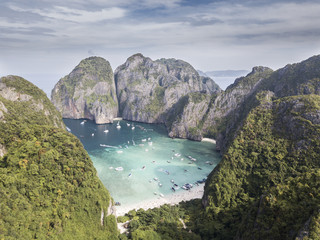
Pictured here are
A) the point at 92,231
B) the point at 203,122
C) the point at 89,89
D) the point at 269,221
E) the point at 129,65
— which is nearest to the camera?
the point at 269,221

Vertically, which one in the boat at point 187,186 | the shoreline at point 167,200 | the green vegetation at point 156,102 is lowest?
the shoreline at point 167,200

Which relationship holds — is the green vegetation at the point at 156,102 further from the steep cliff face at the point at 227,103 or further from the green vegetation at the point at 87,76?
the steep cliff face at the point at 227,103

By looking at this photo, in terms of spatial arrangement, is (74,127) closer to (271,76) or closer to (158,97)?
(158,97)

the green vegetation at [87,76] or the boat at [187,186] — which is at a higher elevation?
the green vegetation at [87,76]

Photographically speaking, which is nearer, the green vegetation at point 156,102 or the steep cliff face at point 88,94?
the steep cliff face at point 88,94

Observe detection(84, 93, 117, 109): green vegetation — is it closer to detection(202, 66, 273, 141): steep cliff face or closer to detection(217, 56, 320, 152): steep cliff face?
detection(202, 66, 273, 141): steep cliff face

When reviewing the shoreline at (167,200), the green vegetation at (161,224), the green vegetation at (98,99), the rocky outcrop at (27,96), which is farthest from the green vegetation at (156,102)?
the green vegetation at (161,224)

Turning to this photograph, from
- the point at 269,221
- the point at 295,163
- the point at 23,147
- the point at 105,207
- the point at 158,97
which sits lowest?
the point at 105,207

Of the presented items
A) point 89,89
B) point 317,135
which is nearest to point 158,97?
point 89,89
